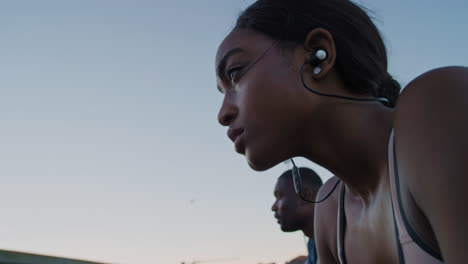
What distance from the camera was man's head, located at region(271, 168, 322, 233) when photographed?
5367 mm

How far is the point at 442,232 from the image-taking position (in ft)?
2.49

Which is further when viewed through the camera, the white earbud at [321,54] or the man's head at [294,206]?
the man's head at [294,206]

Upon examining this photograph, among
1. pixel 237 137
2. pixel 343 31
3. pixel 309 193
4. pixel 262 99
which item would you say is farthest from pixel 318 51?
pixel 309 193

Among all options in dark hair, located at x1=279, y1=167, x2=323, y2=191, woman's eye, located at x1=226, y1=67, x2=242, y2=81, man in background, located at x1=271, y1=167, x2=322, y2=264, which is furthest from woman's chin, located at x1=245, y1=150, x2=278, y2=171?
dark hair, located at x1=279, y1=167, x2=323, y2=191

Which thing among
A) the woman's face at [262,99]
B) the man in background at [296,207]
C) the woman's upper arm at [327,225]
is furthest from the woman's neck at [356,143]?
the man in background at [296,207]

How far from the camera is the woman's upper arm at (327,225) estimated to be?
167cm

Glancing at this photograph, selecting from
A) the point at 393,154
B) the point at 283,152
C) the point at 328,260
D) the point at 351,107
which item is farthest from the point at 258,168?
the point at 328,260

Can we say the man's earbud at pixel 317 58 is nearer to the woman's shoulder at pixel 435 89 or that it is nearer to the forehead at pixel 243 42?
the forehead at pixel 243 42

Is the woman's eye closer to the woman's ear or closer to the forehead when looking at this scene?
the forehead

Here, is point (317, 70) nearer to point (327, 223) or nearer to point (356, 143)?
point (356, 143)

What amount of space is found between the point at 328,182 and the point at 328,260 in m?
Result: 0.32

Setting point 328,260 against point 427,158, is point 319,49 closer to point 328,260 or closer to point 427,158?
point 427,158

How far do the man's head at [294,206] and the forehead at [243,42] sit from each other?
13.4ft

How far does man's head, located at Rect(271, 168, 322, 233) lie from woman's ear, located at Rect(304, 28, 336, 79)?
4092mm
